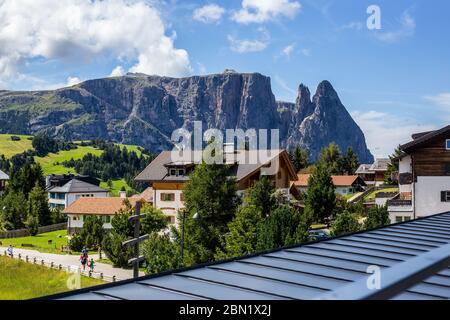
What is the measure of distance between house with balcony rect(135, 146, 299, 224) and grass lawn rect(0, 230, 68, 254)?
1079 cm

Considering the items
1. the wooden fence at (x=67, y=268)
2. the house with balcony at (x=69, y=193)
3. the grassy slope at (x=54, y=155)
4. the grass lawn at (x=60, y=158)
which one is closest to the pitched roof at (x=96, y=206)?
the wooden fence at (x=67, y=268)

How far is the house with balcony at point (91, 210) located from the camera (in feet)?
200

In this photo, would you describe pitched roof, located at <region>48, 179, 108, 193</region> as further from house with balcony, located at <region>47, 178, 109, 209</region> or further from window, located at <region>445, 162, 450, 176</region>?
window, located at <region>445, 162, 450, 176</region>

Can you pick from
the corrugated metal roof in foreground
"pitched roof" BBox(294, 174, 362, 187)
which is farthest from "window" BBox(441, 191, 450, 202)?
"pitched roof" BBox(294, 174, 362, 187)

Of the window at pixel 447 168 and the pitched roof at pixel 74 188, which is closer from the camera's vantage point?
the window at pixel 447 168

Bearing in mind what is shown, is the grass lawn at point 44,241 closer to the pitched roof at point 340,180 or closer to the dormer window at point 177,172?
the dormer window at point 177,172

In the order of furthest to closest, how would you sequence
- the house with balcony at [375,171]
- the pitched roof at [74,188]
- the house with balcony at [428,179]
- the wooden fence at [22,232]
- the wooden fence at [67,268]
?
the house with balcony at [375,171] → the pitched roof at [74,188] → the wooden fence at [22,232] → the house with balcony at [428,179] → the wooden fence at [67,268]

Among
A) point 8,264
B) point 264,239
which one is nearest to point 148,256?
point 264,239

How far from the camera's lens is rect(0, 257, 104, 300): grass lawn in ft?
116

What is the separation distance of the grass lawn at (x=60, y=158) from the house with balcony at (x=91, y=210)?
103 metres

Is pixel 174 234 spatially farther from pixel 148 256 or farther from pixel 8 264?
pixel 8 264

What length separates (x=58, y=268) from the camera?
40062mm

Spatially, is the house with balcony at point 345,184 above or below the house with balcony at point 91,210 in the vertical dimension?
above

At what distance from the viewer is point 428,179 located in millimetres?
39562
